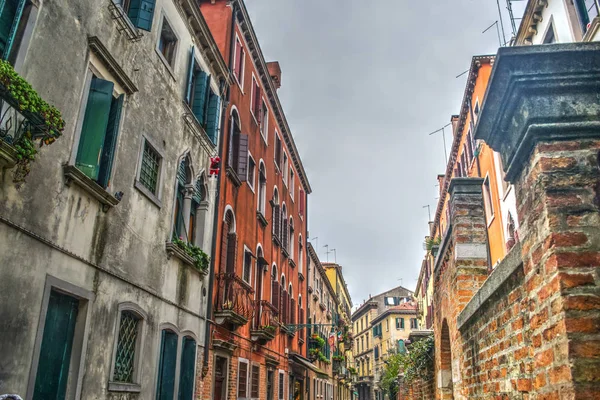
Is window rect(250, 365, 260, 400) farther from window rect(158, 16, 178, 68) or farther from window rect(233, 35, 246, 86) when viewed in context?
window rect(158, 16, 178, 68)

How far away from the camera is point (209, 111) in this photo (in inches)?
515

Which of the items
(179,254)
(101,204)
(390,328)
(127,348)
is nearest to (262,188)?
(179,254)

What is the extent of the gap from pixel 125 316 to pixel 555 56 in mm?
7514

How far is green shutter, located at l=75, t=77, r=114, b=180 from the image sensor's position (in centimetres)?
721

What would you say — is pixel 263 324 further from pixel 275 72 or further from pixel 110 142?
pixel 275 72

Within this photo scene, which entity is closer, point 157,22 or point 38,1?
point 38,1

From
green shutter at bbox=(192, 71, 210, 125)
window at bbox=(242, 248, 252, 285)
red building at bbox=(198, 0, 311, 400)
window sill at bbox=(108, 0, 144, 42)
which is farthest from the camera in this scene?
window at bbox=(242, 248, 252, 285)

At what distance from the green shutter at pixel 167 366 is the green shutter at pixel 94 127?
156 inches

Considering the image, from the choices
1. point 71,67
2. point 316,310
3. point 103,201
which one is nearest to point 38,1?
point 71,67

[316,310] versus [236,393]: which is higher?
[316,310]

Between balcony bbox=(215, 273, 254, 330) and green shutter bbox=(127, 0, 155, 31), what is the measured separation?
6.27 m

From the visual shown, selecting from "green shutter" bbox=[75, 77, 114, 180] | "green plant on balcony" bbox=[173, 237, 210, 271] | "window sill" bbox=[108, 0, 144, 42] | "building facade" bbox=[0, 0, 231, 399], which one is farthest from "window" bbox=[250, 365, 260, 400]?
"window sill" bbox=[108, 0, 144, 42]

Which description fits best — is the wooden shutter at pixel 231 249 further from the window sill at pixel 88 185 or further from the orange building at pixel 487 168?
the orange building at pixel 487 168

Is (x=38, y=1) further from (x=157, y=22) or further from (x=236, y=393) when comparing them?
(x=236, y=393)
